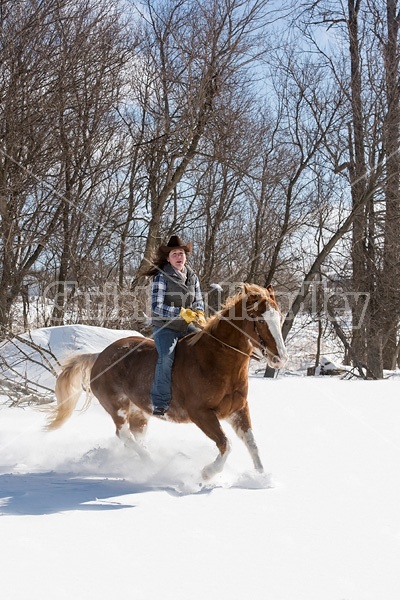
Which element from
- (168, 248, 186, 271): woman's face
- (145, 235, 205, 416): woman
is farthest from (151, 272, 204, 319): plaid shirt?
(168, 248, 186, 271): woman's face

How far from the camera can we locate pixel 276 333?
530 centimetres

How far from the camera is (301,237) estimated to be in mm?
20938

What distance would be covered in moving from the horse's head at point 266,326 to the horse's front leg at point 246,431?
0.73 m

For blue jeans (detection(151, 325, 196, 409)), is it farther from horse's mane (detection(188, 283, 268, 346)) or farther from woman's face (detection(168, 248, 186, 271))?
woman's face (detection(168, 248, 186, 271))

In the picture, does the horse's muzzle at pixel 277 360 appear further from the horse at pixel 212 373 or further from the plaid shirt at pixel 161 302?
the plaid shirt at pixel 161 302

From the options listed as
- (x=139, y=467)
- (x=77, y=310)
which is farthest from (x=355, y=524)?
(x=77, y=310)

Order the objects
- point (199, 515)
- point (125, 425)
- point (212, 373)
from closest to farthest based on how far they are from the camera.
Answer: point (199, 515)
point (212, 373)
point (125, 425)

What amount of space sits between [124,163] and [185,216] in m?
2.95

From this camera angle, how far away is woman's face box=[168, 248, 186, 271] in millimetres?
6367

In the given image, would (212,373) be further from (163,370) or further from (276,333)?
(276,333)

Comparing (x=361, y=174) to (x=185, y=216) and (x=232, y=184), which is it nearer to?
(x=232, y=184)

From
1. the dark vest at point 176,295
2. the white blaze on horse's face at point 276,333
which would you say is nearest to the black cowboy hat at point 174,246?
the dark vest at point 176,295

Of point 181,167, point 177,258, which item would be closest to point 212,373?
point 177,258

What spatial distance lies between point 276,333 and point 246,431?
1.06m
